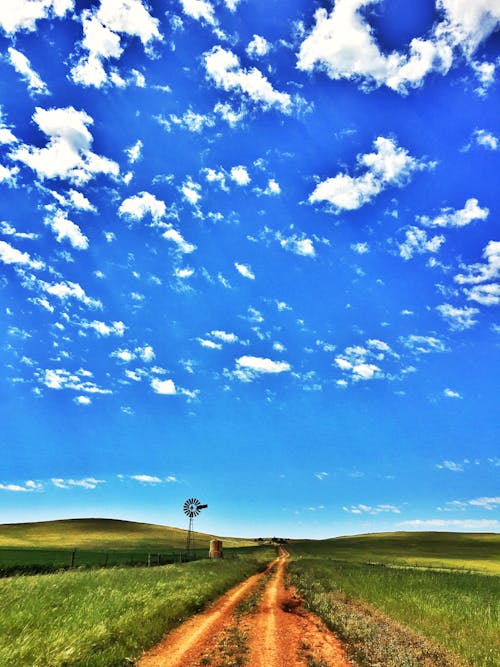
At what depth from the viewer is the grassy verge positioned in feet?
40.8

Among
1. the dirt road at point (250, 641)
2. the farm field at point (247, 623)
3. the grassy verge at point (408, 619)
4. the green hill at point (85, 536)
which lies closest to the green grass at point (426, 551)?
the green hill at point (85, 536)

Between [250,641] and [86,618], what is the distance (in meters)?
4.85

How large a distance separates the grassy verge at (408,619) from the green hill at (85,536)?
79.4 m

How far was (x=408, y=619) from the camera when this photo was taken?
17.7 meters

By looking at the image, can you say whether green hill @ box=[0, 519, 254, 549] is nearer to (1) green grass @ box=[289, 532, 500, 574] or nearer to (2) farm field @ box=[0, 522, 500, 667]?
(1) green grass @ box=[289, 532, 500, 574]

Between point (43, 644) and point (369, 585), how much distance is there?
71.6 feet

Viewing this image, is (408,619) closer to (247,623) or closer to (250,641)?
(247,623)

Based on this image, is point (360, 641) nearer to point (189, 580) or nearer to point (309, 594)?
point (309, 594)

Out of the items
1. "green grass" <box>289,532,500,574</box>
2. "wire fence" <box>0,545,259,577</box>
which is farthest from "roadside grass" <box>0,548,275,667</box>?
"green grass" <box>289,532,500,574</box>

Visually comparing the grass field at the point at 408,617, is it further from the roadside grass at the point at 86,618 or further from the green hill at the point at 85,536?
the green hill at the point at 85,536

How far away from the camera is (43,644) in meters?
10.4

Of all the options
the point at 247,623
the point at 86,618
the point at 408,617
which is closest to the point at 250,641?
the point at 247,623

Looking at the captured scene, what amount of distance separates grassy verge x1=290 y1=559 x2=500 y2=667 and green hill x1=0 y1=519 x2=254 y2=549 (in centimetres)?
7944

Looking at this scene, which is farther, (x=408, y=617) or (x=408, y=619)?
(x=408, y=617)
